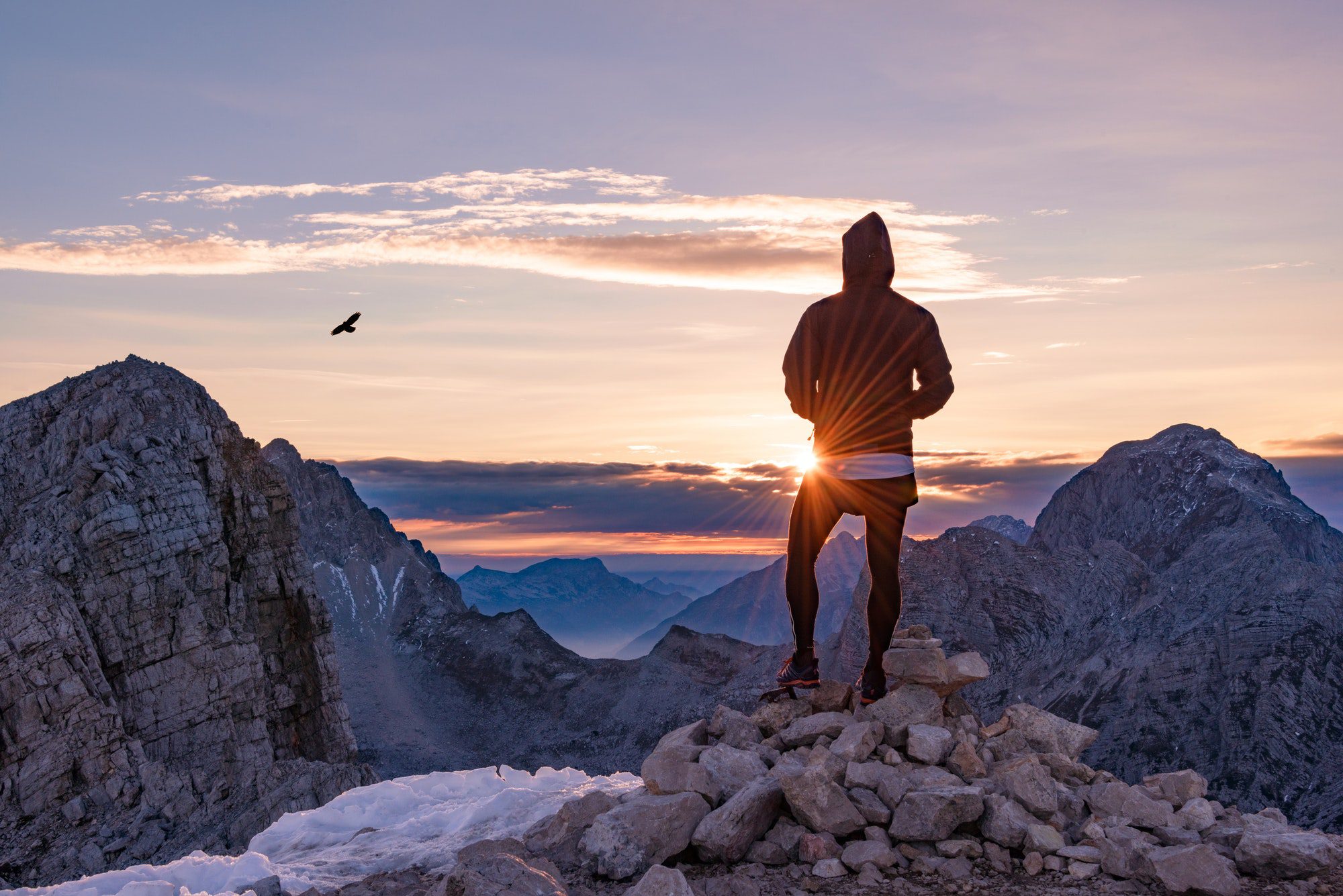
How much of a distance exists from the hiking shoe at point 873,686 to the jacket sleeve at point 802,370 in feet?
8.53

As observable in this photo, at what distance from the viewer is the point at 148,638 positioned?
42688mm

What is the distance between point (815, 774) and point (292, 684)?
151ft

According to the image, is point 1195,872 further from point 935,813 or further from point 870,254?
point 870,254

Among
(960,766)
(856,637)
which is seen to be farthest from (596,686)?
(960,766)

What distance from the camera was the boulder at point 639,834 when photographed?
8289 mm

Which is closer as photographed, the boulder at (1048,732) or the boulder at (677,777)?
the boulder at (677,777)

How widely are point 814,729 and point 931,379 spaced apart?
3.58 meters

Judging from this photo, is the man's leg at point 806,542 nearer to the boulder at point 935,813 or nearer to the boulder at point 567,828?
the boulder at point 935,813

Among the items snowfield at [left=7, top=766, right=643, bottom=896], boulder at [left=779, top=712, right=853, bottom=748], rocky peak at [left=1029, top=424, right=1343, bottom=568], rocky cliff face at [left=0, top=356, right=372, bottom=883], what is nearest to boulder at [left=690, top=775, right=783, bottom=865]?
boulder at [left=779, top=712, right=853, bottom=748]

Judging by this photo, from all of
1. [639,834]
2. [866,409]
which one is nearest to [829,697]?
[866,409]

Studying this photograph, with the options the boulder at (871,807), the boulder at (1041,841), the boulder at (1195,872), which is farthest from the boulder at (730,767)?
the boulder at (1195,872)

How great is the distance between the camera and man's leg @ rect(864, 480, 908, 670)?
10.4 meters

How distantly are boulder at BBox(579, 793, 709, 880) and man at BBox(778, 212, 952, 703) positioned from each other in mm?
2351

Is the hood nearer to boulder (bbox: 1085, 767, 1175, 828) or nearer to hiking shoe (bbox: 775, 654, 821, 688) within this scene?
hiking shoe (bbox: 775, 654, 821, 688)
